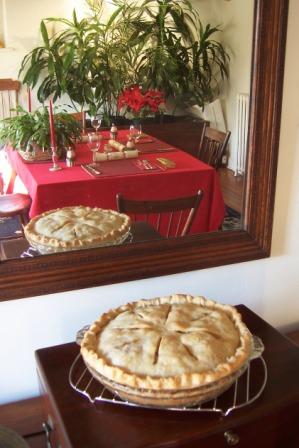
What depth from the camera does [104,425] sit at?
76 centimetres

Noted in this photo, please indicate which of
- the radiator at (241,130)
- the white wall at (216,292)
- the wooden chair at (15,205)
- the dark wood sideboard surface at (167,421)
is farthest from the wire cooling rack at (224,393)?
the radiator at (241,130)

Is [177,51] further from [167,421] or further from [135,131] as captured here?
[167,421]

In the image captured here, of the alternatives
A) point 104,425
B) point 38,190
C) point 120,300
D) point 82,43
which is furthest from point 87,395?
point 82,43

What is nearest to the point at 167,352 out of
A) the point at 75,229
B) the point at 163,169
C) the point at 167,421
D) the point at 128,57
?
the point at 167,421

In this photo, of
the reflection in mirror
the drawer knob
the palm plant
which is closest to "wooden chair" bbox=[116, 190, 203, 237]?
the reflection in mirror

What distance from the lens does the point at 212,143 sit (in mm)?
1071

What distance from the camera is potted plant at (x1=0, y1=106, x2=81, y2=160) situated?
949 mm

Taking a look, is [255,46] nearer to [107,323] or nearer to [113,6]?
[113,6]

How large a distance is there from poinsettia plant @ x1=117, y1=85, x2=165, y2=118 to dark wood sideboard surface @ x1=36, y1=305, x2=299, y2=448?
518 mm

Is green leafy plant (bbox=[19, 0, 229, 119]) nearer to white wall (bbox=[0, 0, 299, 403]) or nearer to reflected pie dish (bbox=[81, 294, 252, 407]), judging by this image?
white wall (bbox=[0, 0, 299, 403])

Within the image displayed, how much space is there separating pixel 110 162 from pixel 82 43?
0.25 meters

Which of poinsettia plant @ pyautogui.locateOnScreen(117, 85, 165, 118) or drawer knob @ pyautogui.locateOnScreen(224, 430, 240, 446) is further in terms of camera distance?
poinsettia plant @ pyautogui.locateOnScreen(117, 85, 165, 118)

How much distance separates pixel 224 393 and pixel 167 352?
5.4 inches

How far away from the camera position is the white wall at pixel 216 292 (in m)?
1.02
